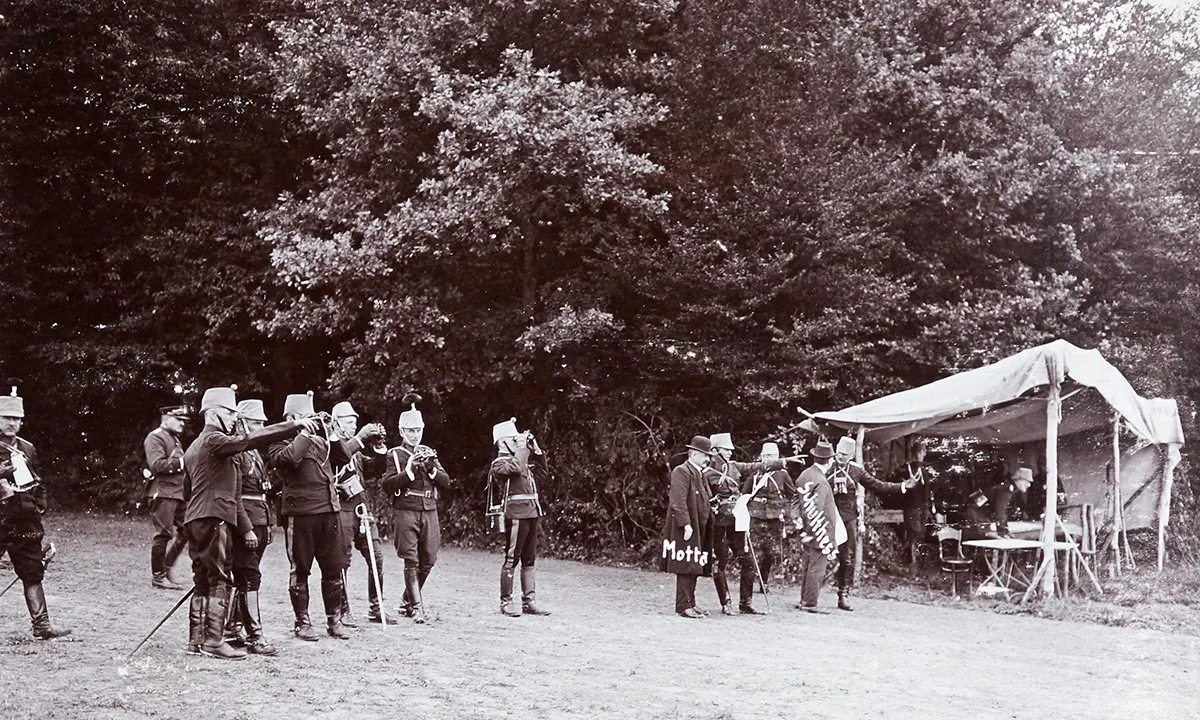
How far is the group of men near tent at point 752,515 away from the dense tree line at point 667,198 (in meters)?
5.05

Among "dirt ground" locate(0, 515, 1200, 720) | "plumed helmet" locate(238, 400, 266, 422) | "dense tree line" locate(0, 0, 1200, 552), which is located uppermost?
"dense tree line" locate(0, 0, 1200, 552)

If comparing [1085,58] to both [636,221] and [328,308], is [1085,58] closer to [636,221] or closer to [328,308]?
[636,221]

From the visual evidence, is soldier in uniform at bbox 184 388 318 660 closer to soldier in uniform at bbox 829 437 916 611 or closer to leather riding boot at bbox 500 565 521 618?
leather riding boot at bbox 500 565 521 618

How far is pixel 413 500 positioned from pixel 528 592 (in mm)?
1991

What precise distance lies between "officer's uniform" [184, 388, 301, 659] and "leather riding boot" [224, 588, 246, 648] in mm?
177

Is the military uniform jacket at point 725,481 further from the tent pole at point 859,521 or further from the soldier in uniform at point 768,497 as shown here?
the tent pole at point 859,521

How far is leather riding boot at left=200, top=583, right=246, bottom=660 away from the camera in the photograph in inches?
391

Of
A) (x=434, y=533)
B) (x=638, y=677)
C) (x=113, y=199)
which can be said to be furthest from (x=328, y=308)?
(x=638, y=677)

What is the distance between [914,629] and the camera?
44.1 ft

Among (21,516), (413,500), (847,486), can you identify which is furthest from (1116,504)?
(21,516)

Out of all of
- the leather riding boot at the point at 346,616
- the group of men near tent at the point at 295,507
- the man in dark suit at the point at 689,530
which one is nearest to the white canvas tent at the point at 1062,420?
Result: the man in dark suit at the point at 689,530

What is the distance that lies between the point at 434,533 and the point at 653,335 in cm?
989

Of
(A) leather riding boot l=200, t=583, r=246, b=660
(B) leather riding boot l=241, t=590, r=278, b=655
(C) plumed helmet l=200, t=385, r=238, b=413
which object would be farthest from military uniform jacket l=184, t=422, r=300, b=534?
(B) leather riding boot l=241, t=590, r=278, b=655

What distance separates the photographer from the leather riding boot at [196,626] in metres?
10.0
